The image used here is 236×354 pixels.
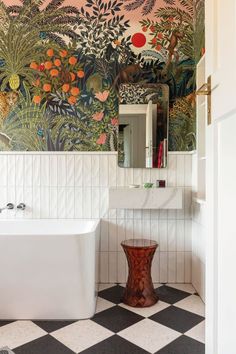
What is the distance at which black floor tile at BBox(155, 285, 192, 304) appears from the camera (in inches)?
89.4

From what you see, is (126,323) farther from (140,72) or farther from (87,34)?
(87,34)

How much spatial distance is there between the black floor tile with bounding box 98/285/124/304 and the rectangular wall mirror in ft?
3.62

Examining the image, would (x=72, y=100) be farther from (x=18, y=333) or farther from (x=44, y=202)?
(x=18, y=333)

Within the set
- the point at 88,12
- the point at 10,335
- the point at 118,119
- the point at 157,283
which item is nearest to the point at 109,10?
the point at 88,12

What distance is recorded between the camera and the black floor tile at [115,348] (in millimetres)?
1570

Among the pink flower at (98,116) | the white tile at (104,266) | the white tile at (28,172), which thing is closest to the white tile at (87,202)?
the white tile at (104,266)

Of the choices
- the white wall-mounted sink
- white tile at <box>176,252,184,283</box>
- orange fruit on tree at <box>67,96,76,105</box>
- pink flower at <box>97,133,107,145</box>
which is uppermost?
orange fruit on tree at <box>67,96,76,105</box>

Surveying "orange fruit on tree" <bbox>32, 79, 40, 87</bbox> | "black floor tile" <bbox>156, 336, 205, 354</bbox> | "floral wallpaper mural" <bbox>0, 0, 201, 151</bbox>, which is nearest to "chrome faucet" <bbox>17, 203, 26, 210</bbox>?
"floral wallpaper mural" <bbox>0, 0, 201, 151</bbox>

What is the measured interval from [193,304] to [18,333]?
4.21 feet

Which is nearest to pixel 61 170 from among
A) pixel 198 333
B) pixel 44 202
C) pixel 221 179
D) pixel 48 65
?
pixel 44 202

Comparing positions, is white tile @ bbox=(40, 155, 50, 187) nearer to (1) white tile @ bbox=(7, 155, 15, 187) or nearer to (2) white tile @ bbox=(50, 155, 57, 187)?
(2) white tile @ bbox=(50, 155, 57, 187)

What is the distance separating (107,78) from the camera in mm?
2613

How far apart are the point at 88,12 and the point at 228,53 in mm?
2087

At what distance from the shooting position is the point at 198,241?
7.87 feet
